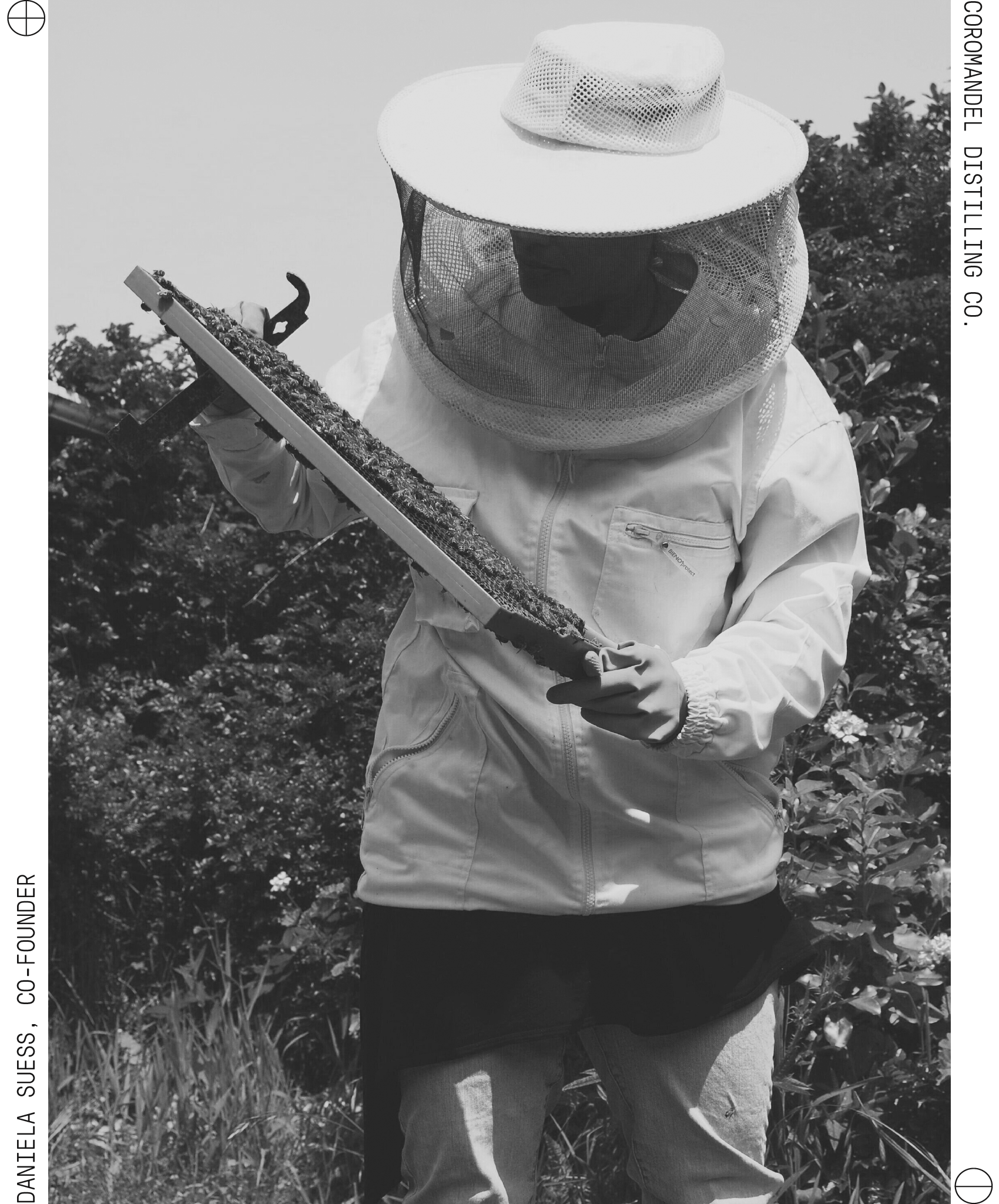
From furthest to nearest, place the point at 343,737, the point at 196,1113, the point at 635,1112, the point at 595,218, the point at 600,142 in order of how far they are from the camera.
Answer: the point at 343,737
the point at 196,1113
the point at 635,1112
the point at 600,142
the point at 595,218

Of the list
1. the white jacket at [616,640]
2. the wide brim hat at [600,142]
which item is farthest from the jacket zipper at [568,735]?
the wide brim hat at [600,142]

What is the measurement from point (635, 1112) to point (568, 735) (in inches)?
24.4

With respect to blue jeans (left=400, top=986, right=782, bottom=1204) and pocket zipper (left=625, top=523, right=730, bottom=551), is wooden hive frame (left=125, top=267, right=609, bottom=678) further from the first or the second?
blue jeans (left=400, top=986, right=782, bottom=1204)

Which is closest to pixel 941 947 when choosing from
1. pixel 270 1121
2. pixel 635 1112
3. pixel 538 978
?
pixel 635 1112

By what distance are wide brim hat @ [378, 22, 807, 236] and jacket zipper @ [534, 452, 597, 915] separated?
406 mm

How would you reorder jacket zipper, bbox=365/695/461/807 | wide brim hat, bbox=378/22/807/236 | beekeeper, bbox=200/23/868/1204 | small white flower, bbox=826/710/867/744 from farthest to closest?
small white flower, bbox=826/710/867/744 < jacket zipper, bbox=365/695/461/807 < beekeeper, bbox=200/23/868/1204 < wide brim hat, bbox=378/22/807/236

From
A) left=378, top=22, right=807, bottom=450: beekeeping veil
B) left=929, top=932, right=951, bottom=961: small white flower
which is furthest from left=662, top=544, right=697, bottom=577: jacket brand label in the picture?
left=929, top=932, right=951, bottom=961: small white flower

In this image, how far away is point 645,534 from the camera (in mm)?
1904

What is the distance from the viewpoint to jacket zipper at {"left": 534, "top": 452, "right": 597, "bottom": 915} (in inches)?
73.6

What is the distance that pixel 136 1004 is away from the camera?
3385 mm

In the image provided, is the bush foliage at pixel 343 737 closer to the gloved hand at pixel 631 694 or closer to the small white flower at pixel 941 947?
the small white flower at pixel 941 947

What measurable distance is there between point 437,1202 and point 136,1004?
1736 mm

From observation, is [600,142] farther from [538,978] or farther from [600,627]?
[538,978]
